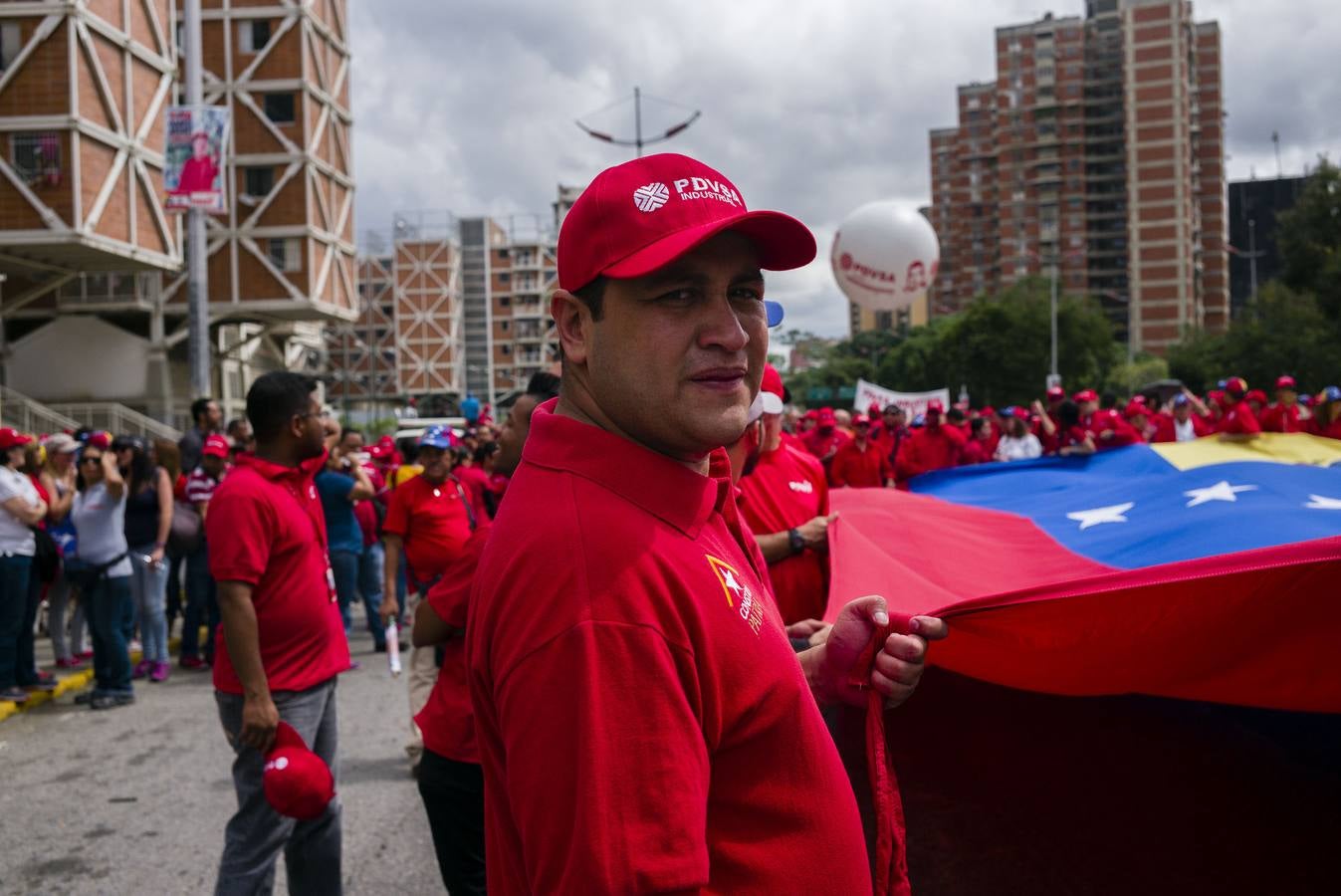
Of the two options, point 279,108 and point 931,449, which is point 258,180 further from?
point 931,449

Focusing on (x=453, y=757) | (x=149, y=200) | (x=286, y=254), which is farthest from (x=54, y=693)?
(x=286, y=254)

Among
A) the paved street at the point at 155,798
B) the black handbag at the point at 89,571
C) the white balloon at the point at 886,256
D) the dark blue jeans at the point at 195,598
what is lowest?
the paved street at the point at 155,798

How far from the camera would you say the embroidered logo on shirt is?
1.51m

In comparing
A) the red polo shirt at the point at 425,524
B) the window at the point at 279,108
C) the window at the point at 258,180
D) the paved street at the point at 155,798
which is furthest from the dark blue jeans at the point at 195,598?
the window at the point at 279,108

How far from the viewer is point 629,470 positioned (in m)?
1.55

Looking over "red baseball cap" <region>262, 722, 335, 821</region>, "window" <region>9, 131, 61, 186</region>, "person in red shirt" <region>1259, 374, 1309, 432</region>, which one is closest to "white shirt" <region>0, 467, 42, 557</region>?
"red baseball cap" <region>262, 722, 335, 821</region>

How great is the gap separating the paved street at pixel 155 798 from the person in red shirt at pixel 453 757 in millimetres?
1734

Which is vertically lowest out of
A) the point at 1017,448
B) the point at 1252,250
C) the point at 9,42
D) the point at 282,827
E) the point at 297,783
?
the point at 282,827

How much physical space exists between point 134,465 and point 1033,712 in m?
8.52

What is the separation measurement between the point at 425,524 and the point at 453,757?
3.80m

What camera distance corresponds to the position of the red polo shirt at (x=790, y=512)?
4520 millimetres

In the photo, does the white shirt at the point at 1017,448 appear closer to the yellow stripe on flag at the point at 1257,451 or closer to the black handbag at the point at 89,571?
the yellow stripe on flag at the point at 1257,451

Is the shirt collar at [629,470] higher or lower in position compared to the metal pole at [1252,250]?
lower

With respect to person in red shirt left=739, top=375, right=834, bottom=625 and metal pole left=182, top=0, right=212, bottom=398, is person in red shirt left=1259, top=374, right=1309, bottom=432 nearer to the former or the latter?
person in red shirt left=739, top=375, right=834, bottom=625
